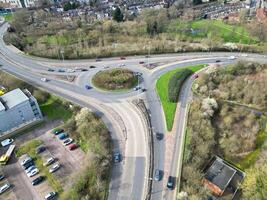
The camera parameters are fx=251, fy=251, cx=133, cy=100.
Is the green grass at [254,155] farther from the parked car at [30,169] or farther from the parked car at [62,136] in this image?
the parked car at [30,169]

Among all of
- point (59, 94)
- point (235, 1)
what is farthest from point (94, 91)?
point (235, 1)

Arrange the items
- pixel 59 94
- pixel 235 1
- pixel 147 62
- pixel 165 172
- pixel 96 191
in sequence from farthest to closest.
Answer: pixel 235 1
pixel 147 62
pixel 59 94
pixel 165 172
pixel 96 191

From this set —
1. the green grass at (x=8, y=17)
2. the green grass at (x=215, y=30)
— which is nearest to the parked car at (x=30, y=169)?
the green grass at (x=215, y=30)

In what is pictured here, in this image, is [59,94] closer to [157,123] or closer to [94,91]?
[94,91]

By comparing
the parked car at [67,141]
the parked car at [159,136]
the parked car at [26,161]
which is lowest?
the parked car at [159,136]

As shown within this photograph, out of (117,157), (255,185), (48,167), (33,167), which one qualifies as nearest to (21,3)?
(33,167)

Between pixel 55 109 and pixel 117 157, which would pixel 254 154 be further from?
pixel 55 109

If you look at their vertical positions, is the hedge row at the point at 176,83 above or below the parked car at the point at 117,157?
above
